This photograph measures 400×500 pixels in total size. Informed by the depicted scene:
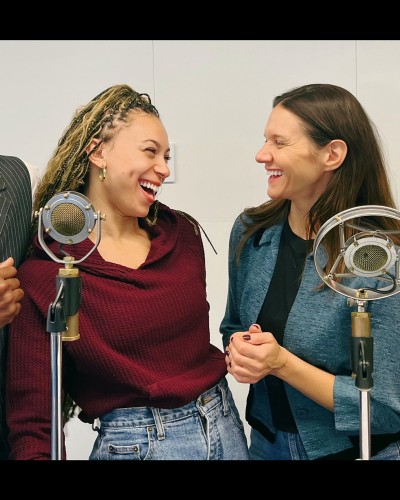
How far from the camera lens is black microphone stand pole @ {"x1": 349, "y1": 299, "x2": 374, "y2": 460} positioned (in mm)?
970

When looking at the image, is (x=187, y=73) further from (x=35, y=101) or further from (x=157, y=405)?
(x=157, y=405)

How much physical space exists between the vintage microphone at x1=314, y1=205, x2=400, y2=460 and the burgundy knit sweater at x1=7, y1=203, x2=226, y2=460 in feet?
1.15

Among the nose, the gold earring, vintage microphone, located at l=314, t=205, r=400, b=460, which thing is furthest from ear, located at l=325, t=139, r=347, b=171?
the gold earring

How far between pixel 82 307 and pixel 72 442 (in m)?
1.01

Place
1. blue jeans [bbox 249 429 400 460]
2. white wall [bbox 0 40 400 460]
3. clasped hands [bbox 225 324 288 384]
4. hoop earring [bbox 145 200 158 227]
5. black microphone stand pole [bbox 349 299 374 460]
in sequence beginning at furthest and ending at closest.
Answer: white wall [bbox 0 40 400 460], hoop earring [bbox 145 200 158 227], blue jeans [bbox 249 429 400 460], clasped hands [bbox 225 324 288 384], black microphone stand pole [bbox 349 299 374 460]

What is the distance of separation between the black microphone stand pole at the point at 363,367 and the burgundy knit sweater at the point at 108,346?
37 centimetres

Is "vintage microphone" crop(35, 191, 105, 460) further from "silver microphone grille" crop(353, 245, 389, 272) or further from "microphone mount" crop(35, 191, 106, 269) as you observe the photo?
"silver microphone grille" crop(353, 245, 389, 272)

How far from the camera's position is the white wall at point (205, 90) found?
2006mm

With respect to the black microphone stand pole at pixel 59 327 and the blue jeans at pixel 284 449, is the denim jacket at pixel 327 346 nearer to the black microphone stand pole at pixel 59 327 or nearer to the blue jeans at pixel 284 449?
the blue jeans at pixel 284 449

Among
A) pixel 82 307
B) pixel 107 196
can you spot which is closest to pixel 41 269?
pixel 82 307

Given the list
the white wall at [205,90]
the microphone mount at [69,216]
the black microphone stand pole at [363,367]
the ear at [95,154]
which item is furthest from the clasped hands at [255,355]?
the white wall at [205,90]

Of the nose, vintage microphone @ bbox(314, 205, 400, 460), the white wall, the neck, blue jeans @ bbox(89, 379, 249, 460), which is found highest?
the white wall

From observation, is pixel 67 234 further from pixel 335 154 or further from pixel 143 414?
pixel 335 154
